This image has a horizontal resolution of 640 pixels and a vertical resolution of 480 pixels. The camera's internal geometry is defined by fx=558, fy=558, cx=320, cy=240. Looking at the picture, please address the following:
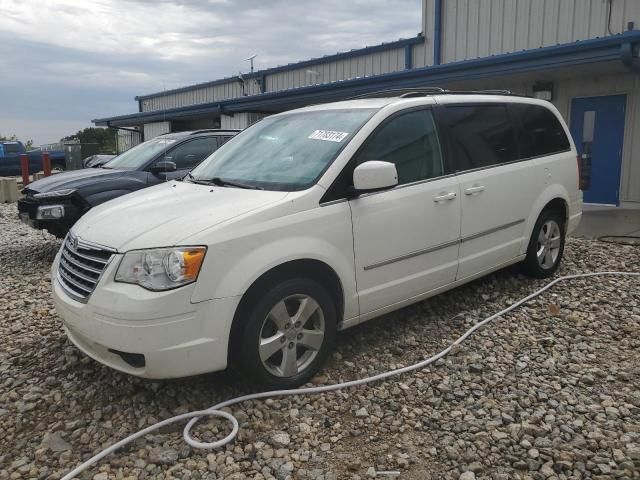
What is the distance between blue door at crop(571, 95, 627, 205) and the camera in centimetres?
1053

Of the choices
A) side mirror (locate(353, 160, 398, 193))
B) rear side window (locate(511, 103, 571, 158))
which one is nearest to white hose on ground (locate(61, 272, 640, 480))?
side mirror (locate(353, 160, 398, 193))

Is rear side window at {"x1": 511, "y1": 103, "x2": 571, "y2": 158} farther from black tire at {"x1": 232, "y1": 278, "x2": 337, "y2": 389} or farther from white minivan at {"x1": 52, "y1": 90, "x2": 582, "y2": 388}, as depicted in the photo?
black tire at {"x1": 232, "y1": 278, "x2": 337, "y2": 389}

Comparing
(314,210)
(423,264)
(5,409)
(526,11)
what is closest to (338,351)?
(423,264)

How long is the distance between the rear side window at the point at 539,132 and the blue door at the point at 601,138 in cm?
564

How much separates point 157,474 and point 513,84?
11.4 m

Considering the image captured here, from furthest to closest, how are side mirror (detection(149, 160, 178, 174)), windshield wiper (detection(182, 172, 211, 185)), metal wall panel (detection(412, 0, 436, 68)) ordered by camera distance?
metal wall panel (detection(412, 0, 436, 68)) → side mirror (detection(149, 160, 178, 174)) → windshield wiper (detection(182, 172, 211, 185))

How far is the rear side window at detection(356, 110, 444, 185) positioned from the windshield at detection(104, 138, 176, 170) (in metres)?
4.40

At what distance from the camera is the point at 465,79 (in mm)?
11211

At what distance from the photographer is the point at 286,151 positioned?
156 inches

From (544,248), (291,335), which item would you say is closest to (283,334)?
(291,335)

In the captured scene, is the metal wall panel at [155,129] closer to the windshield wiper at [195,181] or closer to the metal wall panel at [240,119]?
the metal wall panel at [240,119]

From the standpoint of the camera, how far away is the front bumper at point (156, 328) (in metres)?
2.90

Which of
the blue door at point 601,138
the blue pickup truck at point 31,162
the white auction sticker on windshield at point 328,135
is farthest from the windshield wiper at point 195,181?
the blue pickup truck at point 31,162

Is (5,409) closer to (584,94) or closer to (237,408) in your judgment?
(237,408)
